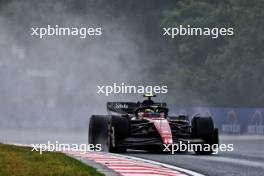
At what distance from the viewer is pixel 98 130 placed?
21.5 meters

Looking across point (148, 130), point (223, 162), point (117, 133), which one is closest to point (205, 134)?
point (148, 130)

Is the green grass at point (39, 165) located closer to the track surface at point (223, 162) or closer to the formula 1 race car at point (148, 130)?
the track surface at point (223, 162)

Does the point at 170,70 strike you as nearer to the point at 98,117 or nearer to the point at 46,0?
the point at 46,0

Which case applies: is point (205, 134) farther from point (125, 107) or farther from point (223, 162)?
point (223, 162)

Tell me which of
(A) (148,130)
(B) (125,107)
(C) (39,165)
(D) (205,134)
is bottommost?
(C) (39,165)

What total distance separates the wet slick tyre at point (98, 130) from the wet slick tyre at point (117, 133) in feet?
3.26

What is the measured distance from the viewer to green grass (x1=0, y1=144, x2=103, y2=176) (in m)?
12.8

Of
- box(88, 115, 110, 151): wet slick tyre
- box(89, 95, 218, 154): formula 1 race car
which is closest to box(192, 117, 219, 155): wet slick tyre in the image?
box(89, 95, 218, 154): formula 1 race car

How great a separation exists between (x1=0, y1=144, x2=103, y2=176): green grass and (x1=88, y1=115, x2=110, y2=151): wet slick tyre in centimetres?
350

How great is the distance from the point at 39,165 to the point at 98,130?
7163 mm

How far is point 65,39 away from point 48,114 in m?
14.1

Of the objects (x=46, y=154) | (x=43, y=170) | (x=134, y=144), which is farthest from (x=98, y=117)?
(x=43, y=170)

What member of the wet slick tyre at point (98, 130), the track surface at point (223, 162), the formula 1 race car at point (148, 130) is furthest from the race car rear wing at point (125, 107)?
the track surface at point (223, 162)

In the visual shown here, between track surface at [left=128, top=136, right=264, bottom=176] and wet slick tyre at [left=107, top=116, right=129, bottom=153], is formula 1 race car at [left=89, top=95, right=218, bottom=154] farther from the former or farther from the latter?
track surface at [left=128, top=136, right=264, bottom=176]
